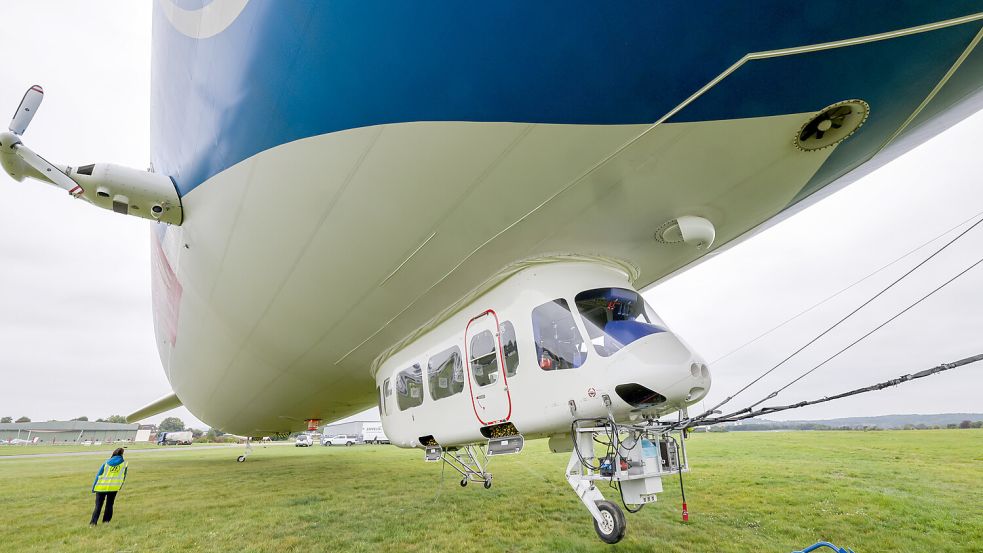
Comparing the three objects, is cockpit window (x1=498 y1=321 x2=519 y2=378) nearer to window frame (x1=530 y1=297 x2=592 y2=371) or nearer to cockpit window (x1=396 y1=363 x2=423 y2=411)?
window frame (x1=530 y1=297 x2=592 y2=371)

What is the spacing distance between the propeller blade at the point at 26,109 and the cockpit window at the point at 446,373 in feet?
16.0

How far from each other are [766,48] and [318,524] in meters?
8.27

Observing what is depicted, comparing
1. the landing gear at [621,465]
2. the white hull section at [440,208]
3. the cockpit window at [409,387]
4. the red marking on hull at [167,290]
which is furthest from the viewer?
the red marking on hull at [167,290]

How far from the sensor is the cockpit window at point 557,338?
3731 millimetres

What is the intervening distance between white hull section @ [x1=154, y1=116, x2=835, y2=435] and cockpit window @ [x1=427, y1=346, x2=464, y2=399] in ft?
1.85

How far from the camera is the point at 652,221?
379cm

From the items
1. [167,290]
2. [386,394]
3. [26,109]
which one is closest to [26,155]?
[26,109]

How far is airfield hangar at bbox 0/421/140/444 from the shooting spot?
78250 millimetres

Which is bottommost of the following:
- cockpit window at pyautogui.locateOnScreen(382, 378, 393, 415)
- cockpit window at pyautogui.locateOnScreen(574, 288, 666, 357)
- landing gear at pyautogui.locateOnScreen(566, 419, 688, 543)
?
landing gear at pyautogui.locateOnScreen(566, 419, 688, 543)

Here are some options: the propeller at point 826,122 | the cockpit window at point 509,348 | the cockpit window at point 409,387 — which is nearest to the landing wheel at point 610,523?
the cockpit window at point 509,348

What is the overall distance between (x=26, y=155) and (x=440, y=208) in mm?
4259

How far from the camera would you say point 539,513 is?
719cm

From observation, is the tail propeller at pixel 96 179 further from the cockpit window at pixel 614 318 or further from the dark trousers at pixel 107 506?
the dark trousers at pixel 107 506

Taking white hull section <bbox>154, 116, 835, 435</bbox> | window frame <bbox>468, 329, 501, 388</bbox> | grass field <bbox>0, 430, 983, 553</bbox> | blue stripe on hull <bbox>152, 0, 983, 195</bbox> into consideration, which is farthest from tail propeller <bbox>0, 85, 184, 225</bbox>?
grass field <bbox>0, 430, 983, 553</bbox>
